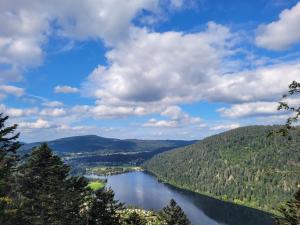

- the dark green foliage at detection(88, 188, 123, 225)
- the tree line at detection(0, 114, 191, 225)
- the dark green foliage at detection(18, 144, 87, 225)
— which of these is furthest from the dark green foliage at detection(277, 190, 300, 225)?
the dark green foliage at detection(18, 144, 87, 225)

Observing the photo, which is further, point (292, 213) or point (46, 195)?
point (46, 195)

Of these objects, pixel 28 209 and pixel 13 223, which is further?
pixel 28 209

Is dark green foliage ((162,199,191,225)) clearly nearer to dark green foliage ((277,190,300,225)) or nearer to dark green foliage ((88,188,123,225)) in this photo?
dark green foliage ((88,188,123,225))

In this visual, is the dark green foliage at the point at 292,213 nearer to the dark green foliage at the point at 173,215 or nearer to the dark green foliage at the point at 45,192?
the dark green foliage at the point at 45,192

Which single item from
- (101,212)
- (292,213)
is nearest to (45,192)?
(101,212)

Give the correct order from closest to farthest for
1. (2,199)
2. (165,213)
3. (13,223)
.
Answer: (2,199)
(13,223)
(165,213)

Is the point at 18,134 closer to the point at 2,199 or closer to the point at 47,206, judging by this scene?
the point at 2,199

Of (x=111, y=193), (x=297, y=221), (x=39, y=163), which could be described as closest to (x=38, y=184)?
(x=39, y=163)

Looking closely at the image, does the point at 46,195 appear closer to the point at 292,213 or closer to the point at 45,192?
the point at 45,192

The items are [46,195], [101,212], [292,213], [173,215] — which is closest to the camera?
[292,213]
